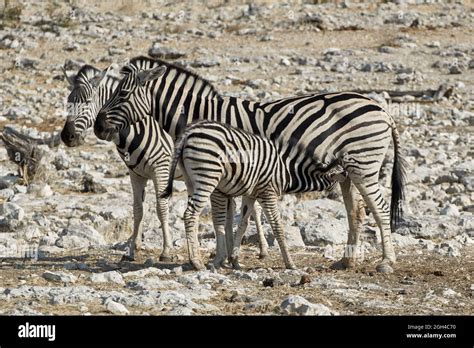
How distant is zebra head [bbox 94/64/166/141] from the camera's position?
35.1ft

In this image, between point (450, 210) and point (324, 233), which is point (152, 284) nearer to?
point (324, 233)

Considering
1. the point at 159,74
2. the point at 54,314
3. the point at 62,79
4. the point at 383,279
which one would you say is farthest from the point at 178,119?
the point at 62,79

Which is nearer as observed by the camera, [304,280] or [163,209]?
[304,280]

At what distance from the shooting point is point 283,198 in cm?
1391

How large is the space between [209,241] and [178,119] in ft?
5.58

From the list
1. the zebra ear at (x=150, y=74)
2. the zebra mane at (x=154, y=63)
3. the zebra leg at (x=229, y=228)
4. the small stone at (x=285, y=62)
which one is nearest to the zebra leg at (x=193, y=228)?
the zebra leg at (x=229, y=228)

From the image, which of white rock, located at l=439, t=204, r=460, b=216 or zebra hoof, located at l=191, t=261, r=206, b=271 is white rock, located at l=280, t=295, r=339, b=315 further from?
white rock, located at l=439, t=204, r=460, b=216

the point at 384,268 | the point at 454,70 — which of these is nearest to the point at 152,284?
the point at 384,268

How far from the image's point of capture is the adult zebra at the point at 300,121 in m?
10.6

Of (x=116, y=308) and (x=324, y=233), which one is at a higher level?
(x=324, y=233)

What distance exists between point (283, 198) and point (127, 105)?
144 inches
